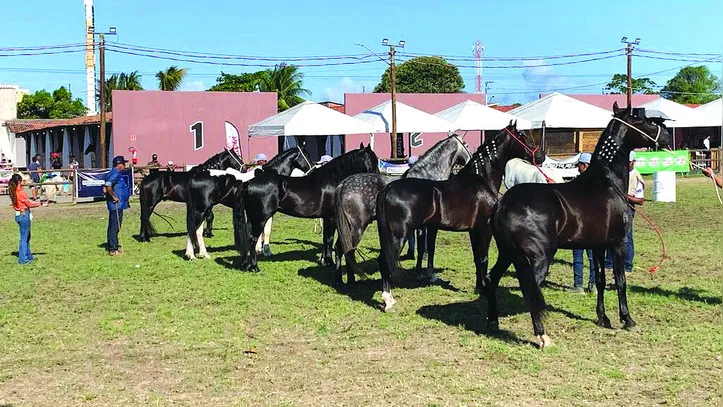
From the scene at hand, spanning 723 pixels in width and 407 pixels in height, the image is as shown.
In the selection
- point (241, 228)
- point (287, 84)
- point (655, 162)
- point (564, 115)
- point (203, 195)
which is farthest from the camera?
point (287, 84)

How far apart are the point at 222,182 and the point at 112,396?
7.59 metres

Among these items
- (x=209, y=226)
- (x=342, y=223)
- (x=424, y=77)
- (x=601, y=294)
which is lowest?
(x=601, y=294)

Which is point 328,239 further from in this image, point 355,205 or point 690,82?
point 690,82

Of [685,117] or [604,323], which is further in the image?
[685,117]

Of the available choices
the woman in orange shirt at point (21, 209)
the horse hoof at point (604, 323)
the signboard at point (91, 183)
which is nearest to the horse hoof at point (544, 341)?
the horse hoof at point (604, 323)

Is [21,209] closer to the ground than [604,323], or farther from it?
farther from it

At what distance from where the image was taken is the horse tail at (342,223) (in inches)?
377

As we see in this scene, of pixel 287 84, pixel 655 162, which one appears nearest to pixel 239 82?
pixel 287 84

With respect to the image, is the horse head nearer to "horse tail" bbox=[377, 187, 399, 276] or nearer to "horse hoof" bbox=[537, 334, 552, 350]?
"horse hoof" bbox=[537, 334, 552, 350]

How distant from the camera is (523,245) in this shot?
6.91 metres

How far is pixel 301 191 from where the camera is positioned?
11188 mm

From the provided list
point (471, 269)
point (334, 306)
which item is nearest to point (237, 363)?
point (334, 306)

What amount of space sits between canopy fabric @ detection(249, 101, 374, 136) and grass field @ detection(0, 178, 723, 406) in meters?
11.9

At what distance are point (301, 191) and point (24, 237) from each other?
5295 millimetres
